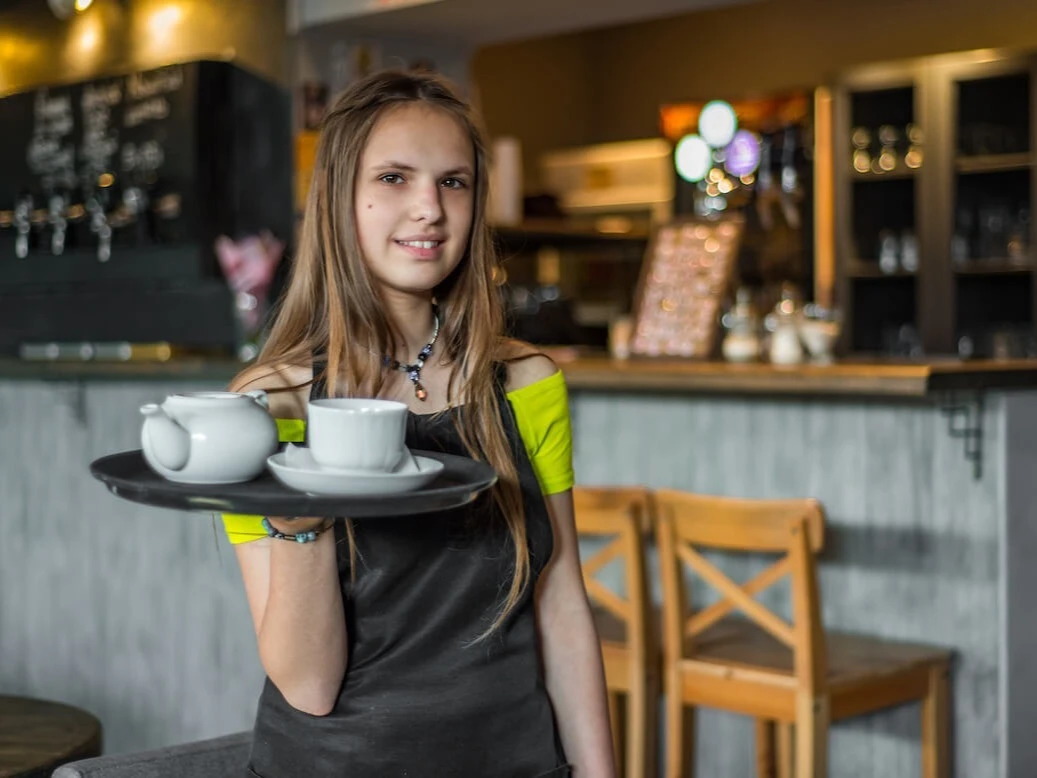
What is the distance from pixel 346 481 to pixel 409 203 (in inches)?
14.2

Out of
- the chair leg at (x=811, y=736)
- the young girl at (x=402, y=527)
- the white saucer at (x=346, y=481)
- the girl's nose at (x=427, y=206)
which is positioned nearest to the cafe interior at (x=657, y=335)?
the chair leg at (x=811, y=736)

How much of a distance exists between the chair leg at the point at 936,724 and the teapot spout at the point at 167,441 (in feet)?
7.42

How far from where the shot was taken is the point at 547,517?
1.54 metres

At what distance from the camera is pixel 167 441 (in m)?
1.17

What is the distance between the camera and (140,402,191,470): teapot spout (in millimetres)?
1172

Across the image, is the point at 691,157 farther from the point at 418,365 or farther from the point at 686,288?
the point at 418,365

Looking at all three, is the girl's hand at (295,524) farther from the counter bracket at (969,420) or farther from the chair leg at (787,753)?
the counter bracket at (969,420)

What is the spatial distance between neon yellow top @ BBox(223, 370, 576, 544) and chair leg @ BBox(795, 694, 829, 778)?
137 centimetres

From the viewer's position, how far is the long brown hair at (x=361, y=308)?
1.43 m

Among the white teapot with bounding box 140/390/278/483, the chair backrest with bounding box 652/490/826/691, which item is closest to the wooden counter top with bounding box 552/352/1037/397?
the chair backrest with bounding box 652/490/826/691

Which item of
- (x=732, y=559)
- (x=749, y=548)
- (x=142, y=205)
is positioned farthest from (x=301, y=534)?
(x=142, y=205)

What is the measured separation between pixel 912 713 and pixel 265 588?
7.15 feet

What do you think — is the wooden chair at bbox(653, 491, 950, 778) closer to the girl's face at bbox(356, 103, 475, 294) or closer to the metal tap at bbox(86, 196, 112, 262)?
the girl's face at bbox(356, 103, 475, 294)

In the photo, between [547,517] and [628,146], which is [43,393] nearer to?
[547,517]
